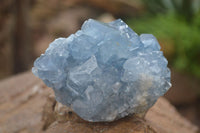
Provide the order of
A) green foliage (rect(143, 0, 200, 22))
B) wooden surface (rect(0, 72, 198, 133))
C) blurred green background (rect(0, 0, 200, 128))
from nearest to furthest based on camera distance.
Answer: wooden surface (rect(0, 72, 198, 133)) < blurred green background (rect(0, 0, 200, 128)) < green foliage (rect(143, 0, 200, 22))

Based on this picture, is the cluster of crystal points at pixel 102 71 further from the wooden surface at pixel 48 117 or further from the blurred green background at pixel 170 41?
the blurred green background at pixel 170 41

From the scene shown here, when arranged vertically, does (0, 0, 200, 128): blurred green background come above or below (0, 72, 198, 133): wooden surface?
below

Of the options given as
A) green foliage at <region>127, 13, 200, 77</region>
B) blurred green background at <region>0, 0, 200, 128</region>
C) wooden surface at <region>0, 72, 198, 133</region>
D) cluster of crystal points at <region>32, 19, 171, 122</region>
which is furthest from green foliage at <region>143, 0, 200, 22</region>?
cluster of crystal points at <region>32, 19, 171, 122</region>

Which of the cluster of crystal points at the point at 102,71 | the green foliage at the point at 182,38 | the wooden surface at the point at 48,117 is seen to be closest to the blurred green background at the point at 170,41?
the green foliage at the point at 182,38

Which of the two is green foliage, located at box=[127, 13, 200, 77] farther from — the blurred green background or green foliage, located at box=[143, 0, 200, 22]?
green foliage, located at box=[143, 0, 200, 22]

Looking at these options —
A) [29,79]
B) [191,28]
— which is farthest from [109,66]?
[191,28]

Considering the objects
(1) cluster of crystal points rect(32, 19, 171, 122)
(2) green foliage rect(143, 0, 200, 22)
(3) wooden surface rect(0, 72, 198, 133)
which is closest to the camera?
(1) cluster of crystal points rect(32, 19, 171, 122)
